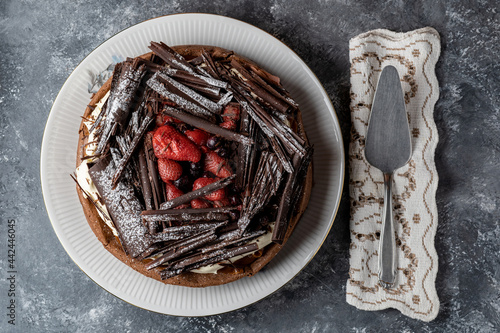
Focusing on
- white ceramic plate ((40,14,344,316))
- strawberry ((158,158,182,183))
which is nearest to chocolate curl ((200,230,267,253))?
strawberry ((158,158,182,183))

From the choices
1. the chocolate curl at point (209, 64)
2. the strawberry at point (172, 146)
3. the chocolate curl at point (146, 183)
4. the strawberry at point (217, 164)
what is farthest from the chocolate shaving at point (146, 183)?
the chocolate curl at point (209, 64)

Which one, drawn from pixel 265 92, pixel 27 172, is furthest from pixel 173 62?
pixel 27 172

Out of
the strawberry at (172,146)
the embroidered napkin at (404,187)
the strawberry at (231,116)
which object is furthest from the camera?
the embroidered napkin at (404,187)

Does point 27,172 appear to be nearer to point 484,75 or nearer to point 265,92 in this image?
point 265,92

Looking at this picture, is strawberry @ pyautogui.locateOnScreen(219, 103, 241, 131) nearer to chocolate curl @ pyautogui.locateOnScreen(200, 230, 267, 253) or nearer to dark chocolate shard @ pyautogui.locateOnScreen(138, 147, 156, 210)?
dark chocolate shard @ pyautogui.locateOnScreen(138, 147, 156, 210)

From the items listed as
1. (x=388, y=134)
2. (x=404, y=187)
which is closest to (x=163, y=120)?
(x=388, y=134)

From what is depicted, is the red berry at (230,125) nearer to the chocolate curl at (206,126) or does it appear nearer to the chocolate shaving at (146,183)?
the chocolate curl at (206,126)
